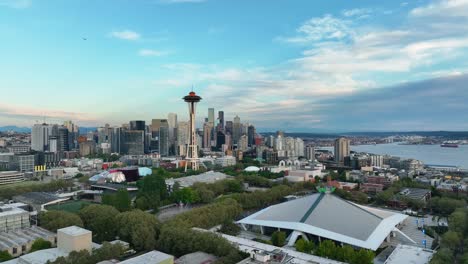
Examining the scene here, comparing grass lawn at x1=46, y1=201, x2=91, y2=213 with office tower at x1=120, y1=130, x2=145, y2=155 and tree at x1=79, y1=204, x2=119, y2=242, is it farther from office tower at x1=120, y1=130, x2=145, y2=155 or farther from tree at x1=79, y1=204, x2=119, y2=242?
office tower at x1=120, y1=130, x2=145, y2=155

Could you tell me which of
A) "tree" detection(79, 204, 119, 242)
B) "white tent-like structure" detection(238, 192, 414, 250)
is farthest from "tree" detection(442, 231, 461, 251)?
"tree" detection(79, 204, 119, 242)

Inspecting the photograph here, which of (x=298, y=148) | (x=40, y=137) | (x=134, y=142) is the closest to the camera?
(x=40, y=137)

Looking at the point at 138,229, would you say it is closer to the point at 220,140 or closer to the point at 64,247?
the point at 64,247

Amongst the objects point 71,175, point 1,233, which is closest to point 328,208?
point 1,233

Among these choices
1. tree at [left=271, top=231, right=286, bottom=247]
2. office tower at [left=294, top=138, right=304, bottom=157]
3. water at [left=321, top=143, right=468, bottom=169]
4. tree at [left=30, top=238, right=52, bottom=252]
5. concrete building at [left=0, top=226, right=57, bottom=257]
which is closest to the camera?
tree at [left=30, top=238, right=52, bottom=252]

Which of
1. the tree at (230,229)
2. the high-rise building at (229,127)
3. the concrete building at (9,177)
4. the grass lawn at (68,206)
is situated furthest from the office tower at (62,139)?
the tree at (230,229)

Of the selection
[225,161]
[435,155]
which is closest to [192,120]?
[225,161]
